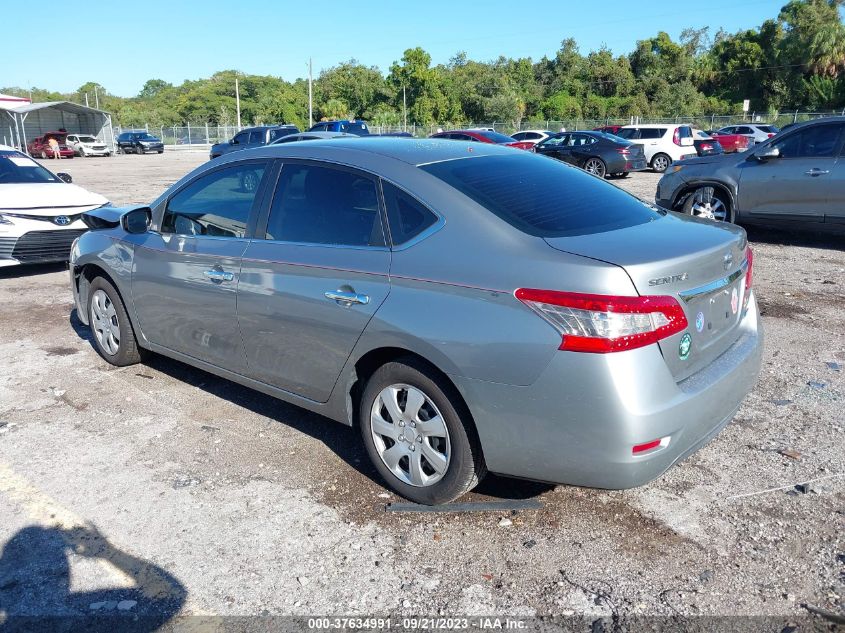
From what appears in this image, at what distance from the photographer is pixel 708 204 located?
10141mm

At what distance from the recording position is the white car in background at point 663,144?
81.7ft

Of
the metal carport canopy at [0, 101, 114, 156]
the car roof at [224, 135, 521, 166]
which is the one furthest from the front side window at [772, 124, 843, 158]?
the metal carport canopy at [0, 101, 114, 156]

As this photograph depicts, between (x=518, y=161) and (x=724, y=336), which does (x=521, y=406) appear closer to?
(x=724, y=336)

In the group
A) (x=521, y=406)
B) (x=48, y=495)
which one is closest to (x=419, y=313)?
(x=521, y=406)

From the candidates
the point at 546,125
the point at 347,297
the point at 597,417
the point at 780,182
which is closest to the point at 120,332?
the point at 347,297

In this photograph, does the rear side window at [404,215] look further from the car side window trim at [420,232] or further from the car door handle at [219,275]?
the car door handle at [219,275]

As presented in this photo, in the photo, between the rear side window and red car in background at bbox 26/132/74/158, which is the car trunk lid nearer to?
the rear side window

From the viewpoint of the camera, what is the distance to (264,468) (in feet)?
12.8

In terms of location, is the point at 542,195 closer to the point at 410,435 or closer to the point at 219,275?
the point at 410,435

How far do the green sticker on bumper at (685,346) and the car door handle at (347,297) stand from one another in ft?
4.57

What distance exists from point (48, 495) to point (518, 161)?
9.87ft

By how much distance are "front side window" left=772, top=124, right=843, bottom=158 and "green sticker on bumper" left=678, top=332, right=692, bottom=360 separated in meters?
7.55

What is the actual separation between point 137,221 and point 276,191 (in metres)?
1.36

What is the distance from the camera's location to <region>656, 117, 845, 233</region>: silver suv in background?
9.01m
